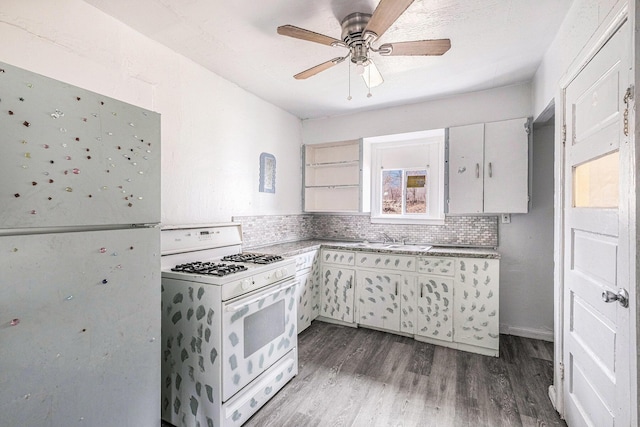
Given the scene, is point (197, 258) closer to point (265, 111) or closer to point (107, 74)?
point (107, 74)

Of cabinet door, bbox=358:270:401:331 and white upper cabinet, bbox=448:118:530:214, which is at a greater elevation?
white upper cabinet, bbox=448:118:530:214

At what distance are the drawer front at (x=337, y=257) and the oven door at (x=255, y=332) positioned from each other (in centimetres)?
102

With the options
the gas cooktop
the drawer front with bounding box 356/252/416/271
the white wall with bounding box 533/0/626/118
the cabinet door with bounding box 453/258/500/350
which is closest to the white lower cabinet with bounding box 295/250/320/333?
the drawer front with bounding box 356/252/416/271

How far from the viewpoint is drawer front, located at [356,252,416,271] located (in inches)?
113

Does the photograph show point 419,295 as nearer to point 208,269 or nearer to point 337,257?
point 337,257

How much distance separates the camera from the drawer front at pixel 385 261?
2865 mm

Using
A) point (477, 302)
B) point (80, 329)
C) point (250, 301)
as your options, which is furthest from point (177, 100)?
point (477, 302)

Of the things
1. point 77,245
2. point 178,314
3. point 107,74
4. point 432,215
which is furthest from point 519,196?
point 107,74

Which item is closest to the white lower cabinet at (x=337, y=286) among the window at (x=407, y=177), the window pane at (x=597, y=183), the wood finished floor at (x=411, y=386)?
the wood finished floor at (x=411, y=386)

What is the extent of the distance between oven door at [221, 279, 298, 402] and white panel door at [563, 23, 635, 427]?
1.76m

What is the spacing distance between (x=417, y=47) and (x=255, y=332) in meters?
2.02

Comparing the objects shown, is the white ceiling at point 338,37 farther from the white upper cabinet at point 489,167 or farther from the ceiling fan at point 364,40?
the white upper cabinet at point 489,167

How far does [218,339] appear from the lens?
1.62 meters

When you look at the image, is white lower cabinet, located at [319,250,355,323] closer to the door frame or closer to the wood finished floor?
the wood finished floor
